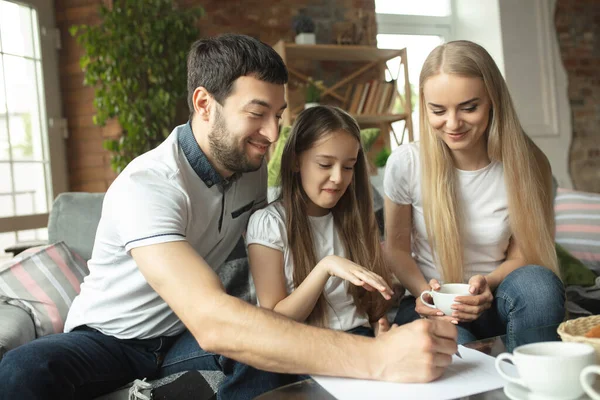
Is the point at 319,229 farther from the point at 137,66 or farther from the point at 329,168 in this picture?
the point at 137,66

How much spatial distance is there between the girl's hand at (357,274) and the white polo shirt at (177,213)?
12.5 inches

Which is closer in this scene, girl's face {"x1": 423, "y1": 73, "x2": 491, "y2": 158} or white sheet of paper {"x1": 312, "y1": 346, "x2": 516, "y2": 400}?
white sheet of paper {"x1": 312, "y1": 346, "x2": 516, "y2": 400}

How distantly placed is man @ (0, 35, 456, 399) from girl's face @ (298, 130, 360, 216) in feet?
0.53

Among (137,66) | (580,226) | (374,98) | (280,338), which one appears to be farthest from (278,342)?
(374,98)

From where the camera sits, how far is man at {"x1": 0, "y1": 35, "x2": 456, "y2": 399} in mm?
1108

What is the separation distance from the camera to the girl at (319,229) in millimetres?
1518

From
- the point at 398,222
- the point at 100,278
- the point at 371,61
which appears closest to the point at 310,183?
the point at 398,222

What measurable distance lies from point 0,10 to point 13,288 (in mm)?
2402

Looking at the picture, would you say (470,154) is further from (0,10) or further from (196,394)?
(0,10)

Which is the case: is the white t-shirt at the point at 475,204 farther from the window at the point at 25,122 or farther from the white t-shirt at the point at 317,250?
the window at the point at 25,122

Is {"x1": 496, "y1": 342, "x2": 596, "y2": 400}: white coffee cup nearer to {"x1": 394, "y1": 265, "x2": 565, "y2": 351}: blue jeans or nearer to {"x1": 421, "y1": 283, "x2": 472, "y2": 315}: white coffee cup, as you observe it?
{"x1": 421, "y1": 283, "x2": 472, "y2": 315}: white coffee cup

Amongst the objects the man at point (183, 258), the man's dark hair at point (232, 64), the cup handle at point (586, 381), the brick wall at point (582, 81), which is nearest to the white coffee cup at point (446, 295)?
the man at point (183, 258)

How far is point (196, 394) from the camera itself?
1304mm

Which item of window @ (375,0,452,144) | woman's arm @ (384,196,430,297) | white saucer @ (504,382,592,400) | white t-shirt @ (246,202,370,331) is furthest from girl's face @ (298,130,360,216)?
window @ (375,0,452,144)
